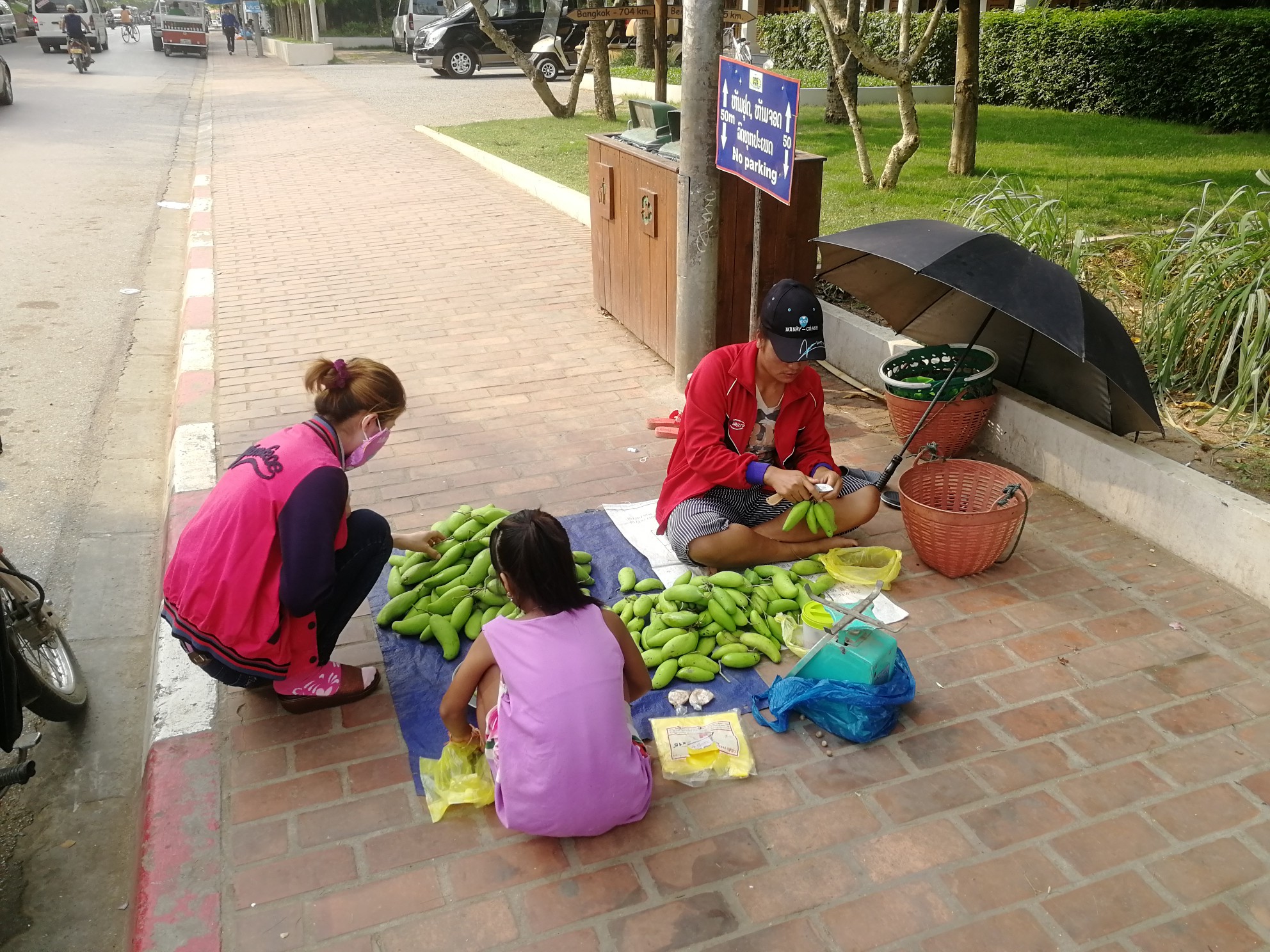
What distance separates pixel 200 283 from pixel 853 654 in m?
7.88

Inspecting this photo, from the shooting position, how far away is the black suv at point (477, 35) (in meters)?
27.2

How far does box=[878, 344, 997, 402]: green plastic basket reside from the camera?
5.25 m

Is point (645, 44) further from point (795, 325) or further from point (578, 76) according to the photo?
point (795, 325)

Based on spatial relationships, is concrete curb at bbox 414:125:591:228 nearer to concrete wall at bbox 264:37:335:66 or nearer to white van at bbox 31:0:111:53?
concrete wall at bbox 264:37:335:66

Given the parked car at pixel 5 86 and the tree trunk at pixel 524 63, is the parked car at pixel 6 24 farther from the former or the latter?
the tree trunk at pixel 524 63

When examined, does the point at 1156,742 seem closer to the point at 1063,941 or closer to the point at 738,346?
the point at 1063,941

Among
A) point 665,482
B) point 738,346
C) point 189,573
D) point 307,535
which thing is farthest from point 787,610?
point 189,573

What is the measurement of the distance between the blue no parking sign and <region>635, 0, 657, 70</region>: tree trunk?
1817 cm

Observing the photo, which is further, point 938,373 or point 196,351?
point 196,351

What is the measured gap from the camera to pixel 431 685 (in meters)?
3.76

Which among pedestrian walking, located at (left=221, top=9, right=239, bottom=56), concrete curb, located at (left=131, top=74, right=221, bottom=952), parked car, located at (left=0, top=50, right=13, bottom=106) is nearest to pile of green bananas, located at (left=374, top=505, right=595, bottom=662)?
concrete curb, located at (left=131, top=74, right=221, bottom=952)

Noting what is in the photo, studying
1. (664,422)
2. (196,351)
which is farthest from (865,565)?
(196,351)

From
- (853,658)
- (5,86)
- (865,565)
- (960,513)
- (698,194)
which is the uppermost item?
(5,86)

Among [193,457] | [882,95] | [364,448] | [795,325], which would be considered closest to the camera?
[364,448]
